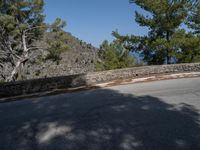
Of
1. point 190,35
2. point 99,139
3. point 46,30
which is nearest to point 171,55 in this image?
point 190,35

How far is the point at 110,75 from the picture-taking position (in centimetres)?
1539

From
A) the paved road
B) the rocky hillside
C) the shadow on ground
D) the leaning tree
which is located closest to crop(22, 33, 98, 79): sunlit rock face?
the rocky hillside

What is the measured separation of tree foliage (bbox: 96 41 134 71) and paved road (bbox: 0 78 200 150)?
1214 inches

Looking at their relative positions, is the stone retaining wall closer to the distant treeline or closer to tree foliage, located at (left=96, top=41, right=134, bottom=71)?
the distant treeline

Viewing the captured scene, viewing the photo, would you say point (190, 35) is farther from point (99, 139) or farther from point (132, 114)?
point (99, 139)

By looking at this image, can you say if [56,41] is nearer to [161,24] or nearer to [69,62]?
[161,24]

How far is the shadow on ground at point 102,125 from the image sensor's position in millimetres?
5578

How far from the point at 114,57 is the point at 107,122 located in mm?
35245

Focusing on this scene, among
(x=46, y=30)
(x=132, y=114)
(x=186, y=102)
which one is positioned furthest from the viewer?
(x=46, y=30)

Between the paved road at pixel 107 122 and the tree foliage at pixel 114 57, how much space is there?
1214 inches

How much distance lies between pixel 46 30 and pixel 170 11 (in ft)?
42.8

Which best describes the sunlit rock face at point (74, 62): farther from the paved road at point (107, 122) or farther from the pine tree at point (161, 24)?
the paved road at point (107, 122)

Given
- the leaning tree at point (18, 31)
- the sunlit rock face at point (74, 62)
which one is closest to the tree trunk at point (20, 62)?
the leaning tree at point (18, 31)

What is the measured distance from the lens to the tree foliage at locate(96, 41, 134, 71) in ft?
136
